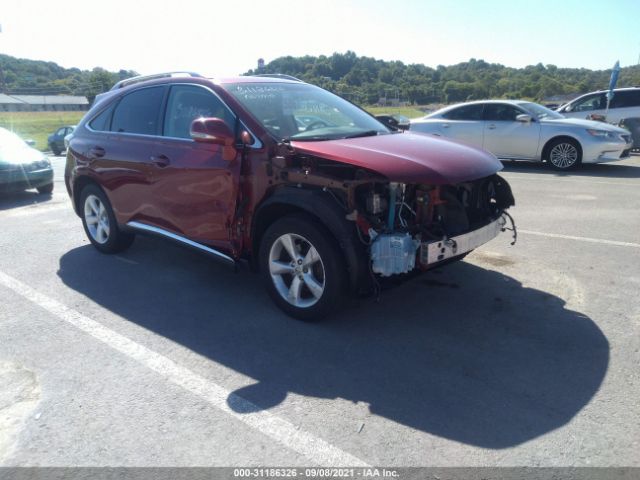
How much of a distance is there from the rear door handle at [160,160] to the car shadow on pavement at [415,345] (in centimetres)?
116

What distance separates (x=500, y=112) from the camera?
1222 cm

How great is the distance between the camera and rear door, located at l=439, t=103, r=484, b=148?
492 inches

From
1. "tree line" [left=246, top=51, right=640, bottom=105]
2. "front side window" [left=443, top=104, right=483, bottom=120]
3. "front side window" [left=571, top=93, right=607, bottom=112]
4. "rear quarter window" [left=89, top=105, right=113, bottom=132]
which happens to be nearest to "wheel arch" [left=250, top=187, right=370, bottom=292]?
"rear quarter window" [left=89, top=105, right=113, bottom=132]

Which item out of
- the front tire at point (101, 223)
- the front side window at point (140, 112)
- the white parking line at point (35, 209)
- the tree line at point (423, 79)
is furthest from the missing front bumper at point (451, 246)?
the tree line at point (423, 79)

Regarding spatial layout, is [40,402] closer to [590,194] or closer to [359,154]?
[359,154]

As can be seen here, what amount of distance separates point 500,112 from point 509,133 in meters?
0.60

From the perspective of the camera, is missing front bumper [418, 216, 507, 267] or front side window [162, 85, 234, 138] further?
front side window [162, 85, 234, 138]

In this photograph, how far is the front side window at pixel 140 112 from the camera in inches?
198

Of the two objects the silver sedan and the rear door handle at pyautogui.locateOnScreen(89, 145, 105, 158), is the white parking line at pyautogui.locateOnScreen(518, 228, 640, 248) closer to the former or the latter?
the silver sedan

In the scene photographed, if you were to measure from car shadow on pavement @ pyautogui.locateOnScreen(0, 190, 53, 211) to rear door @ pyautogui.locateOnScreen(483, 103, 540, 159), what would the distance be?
9689 millimetres

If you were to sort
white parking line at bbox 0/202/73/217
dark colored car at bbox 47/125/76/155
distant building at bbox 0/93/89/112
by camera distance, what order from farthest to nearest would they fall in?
distant building at bbox 0/93/89/112 < dark colored car at bbox 47/125/76/155 < white parking line at bbox 0/202/73/217

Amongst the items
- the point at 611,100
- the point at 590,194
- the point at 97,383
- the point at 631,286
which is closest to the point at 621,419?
the point at 631,286

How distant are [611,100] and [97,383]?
15.5 metres

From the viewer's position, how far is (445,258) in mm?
3709
